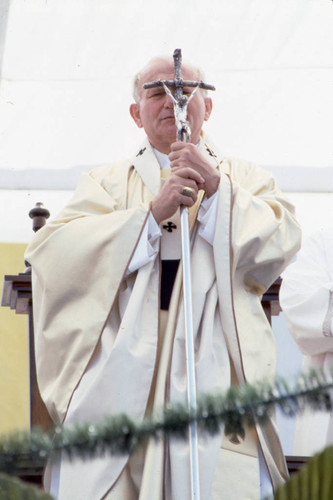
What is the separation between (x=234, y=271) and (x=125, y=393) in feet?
1.91

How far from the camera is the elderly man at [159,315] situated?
3035 millimetres

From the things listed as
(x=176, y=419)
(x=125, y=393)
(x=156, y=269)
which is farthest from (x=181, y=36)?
(x=176, y=419)

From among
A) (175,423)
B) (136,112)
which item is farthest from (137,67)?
(175,423)

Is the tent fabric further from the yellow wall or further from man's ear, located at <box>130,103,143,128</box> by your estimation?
man's ear, located at <box>130,103,143,128</box>

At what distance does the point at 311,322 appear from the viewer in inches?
162

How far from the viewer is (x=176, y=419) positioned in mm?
741

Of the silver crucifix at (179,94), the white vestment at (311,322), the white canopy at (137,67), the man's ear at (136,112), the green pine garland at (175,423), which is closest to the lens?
the green pine garland at (175,423)

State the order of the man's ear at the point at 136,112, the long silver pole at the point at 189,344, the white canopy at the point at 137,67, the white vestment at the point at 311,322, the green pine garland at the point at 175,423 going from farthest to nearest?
the white canopy at the point at 137,67, the white vestment at the point at 311,322, the man's ear at the point at 136,112, the long silver pole at the point at 189,344, the green pine garland at the point at 175,423

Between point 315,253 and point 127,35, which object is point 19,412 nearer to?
point 315,253

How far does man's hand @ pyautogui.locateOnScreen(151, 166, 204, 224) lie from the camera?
3238 mm

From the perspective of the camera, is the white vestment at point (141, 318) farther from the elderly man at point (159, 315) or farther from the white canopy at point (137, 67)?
the white canopy at point (137, 67)

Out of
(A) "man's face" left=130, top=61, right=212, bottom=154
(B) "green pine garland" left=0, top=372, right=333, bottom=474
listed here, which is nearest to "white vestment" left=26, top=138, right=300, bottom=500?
(A) "man's face" left=130, top=61, right=212, bottom=154

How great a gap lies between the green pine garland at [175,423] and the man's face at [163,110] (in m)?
2.98

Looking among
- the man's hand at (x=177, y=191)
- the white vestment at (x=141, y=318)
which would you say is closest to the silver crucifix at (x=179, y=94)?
the man's hand at (x=177, y=191)
